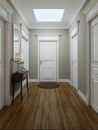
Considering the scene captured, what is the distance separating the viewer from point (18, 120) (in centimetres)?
262

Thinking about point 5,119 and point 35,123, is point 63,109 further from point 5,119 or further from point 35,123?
point 5,119

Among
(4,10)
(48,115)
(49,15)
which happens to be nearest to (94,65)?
(48,115)

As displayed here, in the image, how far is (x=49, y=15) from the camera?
5363mm

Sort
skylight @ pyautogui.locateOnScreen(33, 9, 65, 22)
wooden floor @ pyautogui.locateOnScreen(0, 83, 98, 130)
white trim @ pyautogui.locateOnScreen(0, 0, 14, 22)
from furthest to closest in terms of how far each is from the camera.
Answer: skylight @ pyautogui.locateOnScreen(33, 9, 65, 22) < white trim @ pyautogui.locateOnScreen(0, 0, 14, 22) < wooden floor @ pyautogui.locateOnScreen(0, 83, 98, 130)

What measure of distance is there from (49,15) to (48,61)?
2.29 metres

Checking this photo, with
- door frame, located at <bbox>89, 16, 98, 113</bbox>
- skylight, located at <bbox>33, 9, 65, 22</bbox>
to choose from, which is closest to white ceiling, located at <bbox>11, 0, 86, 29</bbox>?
skylight, located at <bbox>33, 9, 65, 22</bbox>

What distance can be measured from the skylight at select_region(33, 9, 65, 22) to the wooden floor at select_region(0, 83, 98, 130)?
3.01 m

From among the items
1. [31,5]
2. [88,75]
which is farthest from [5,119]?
[31,5]

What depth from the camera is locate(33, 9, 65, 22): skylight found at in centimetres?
491

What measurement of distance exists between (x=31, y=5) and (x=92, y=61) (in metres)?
2.32

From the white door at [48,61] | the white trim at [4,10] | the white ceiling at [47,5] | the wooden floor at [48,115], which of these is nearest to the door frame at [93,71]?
the wooden floor at [48,115]

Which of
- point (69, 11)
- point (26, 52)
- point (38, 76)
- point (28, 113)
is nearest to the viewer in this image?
point (28, 113)

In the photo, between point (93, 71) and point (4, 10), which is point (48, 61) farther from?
point (4, 10)

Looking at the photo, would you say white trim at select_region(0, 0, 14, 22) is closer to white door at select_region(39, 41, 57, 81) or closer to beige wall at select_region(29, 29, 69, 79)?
beige wall at select_region(29, 29, 69, 79)
